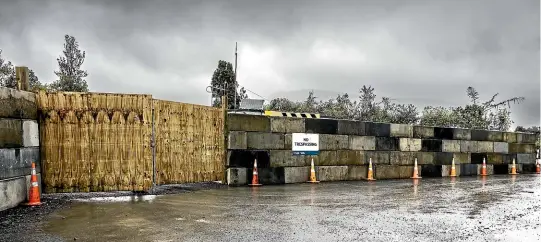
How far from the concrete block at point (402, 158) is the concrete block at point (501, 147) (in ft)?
17.6

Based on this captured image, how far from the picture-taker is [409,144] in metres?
15.9

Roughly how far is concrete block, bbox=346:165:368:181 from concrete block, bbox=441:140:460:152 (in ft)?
14.3

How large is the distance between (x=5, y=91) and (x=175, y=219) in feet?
14.1

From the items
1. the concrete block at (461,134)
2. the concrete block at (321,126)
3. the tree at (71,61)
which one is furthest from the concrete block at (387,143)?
the tree at (71,61)

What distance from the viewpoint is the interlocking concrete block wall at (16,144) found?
746 cm

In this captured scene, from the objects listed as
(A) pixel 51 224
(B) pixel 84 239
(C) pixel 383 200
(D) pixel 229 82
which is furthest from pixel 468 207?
(D) pixel 229 82

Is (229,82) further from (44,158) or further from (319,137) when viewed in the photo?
(44,158)

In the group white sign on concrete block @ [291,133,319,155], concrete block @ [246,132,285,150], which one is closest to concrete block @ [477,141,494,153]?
white sign on concrete block @ [291,133,319,155]

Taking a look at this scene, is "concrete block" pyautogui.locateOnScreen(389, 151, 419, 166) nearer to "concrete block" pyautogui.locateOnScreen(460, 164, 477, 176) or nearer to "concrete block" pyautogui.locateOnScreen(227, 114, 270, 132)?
"concrete block" pyautogui.locateOnScreen(460, 164, 477, 176)

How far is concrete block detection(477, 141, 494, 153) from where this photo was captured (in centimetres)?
1806

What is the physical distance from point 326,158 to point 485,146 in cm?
908

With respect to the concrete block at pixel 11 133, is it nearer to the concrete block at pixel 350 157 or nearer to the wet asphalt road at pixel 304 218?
the wet asphalt road at pixel 304 218

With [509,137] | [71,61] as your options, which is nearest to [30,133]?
[509,137]

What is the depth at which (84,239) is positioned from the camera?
5.18 m
